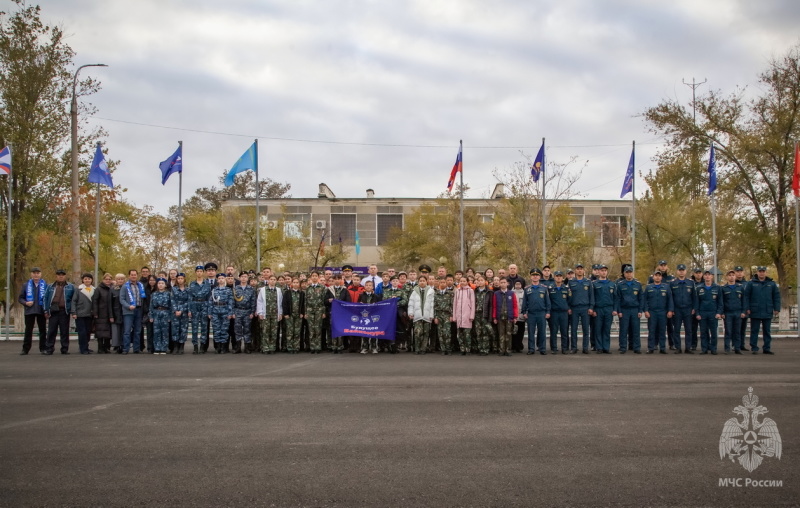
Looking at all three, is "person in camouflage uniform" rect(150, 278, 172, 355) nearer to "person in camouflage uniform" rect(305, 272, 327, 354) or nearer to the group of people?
the group of people

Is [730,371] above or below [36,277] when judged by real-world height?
below

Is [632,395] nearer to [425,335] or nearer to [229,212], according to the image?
[425,335]

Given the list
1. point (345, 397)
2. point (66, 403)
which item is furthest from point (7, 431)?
point (345, 397)

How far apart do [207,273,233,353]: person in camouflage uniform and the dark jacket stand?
270 centimetres

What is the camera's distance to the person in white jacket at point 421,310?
17.1m

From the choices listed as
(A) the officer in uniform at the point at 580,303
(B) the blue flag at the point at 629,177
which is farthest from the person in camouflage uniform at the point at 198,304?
(B) the blue flag at the point at 629,177

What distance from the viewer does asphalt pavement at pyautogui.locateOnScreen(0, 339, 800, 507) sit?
17.7 ft

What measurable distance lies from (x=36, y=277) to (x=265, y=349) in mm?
6327

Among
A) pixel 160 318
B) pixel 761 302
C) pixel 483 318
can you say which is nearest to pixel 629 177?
pixel 761 302

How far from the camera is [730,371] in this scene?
12586 mm

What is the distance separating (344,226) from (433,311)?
3783 centimetres

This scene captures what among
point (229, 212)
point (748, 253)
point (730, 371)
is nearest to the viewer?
point (730, 371)

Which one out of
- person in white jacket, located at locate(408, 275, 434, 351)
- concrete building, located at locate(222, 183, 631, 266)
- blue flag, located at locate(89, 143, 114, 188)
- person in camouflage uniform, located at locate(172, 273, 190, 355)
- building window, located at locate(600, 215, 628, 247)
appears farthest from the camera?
concrete building, located at locate(222, 183, 631, 266)

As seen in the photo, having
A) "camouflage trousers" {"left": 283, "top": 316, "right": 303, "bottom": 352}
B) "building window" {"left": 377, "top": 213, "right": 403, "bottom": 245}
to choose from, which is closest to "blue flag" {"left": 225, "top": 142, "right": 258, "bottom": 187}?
"camouflage trousers" {"left": 283, "top": 316, "right": 303, "bottom": 352}
